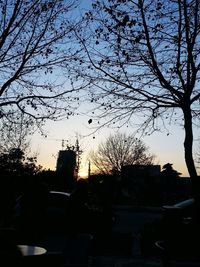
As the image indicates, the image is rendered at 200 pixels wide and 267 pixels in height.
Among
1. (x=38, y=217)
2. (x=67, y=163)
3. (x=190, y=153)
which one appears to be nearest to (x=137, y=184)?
(x=67, y=163)

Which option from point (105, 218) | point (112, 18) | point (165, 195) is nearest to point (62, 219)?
point (105, 218)

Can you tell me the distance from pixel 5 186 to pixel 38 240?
982cm

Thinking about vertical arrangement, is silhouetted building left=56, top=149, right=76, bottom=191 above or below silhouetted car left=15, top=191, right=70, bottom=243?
above

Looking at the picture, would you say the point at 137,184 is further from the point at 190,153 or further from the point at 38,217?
the point at 190,153

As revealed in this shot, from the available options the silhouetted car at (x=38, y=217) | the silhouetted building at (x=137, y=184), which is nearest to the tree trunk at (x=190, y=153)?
the silhouetted car at (x=38, y=217)

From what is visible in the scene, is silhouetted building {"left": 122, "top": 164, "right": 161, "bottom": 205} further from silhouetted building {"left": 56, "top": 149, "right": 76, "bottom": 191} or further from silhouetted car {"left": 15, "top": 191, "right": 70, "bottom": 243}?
silhouetted car {"left": 15, "top": 191, "right": 70, "bottom": 243}

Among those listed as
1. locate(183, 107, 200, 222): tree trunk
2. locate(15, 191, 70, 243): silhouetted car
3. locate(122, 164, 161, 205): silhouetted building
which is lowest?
locate(15, 191, 70, 243): silhouetted car

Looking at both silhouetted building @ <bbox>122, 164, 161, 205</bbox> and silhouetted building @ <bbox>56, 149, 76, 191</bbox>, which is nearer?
silhouetted building @ <bbox>56, 149, 76, 191</bbox>

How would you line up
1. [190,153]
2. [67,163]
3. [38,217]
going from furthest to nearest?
[67,163]
[38,217]
[190,153]

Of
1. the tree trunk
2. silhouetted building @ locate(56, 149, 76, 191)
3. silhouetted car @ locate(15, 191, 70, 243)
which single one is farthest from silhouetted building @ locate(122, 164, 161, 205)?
the tree trunk

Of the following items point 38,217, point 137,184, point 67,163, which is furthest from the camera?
point 137,184

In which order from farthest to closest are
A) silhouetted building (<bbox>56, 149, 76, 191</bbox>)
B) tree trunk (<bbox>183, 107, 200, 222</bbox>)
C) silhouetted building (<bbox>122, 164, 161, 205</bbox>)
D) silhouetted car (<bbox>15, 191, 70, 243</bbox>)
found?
1. silhouetted building (<bbox>122, 164, 161, 205</bbox>)
2. silhouetted building (<bbox>56, 149, 76, 191</bbox>)
3. silhouetted car (<bbox>15, 191, 70, 243</bbox>)
4. tree trunk (<bbox>183, 107, 200, 222</bbox>)

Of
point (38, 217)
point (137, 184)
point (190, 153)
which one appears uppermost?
point (137, 184)

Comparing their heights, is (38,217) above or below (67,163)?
below
